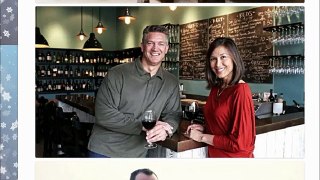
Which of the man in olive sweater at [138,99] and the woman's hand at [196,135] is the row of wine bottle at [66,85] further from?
the woman's hand at [196,135]

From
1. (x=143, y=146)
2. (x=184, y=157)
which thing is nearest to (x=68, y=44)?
(x=143, y=146)

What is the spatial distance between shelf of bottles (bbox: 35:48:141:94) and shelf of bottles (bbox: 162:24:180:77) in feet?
0.49

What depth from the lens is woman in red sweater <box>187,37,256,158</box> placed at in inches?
68.3

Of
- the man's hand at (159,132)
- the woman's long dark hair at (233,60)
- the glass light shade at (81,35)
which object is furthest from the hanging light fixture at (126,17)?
the man's hand at (159,132)

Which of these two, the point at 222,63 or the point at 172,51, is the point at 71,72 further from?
the point at 222,63

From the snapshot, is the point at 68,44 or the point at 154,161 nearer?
the point at 68,44

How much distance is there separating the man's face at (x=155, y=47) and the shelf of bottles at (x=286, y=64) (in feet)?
1.66

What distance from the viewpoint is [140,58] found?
1.75 m

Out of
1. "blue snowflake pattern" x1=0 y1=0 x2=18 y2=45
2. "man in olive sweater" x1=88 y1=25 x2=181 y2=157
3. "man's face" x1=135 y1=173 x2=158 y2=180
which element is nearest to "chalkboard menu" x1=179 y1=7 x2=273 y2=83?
"man in olive sweater" x1=88 y1=25 x2=181 y2=157

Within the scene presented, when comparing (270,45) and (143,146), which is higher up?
(270,45)

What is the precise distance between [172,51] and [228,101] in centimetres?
37

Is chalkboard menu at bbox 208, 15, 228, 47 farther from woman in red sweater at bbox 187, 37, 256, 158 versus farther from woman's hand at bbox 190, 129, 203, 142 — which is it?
woman's hand at bbox 190, 129, 203, 142

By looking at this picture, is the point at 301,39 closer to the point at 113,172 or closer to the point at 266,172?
the point at 266,172

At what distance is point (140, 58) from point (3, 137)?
80 cm
